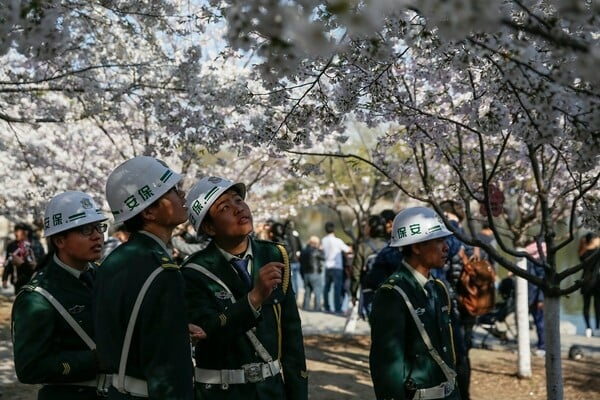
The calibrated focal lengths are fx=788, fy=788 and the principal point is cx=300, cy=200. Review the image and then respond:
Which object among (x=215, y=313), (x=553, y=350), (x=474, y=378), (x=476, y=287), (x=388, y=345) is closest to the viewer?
(x=215, y=313)

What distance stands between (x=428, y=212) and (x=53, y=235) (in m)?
2.15

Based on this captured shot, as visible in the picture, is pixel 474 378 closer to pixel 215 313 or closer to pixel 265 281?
pixel 215 313

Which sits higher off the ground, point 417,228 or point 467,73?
point 467,73

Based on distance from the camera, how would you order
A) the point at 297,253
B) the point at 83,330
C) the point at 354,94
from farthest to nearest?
the point at 297,253
the point at 354,94
the point at 83,330

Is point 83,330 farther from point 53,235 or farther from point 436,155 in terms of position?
point 436,155

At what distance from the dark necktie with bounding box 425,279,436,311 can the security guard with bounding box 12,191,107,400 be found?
72.6 inches

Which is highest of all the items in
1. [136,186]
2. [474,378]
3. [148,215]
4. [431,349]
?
[136,186]

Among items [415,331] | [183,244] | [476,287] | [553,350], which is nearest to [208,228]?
[415,331]

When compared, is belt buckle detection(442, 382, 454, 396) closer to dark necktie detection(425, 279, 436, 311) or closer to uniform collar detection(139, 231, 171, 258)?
dark necktie detection(425, 279, 436, 311)

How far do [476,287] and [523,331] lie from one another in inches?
76.9

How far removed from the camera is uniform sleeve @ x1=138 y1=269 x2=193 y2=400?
9.40 ft

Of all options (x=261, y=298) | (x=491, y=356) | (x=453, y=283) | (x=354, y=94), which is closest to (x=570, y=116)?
(x=261, y=298)

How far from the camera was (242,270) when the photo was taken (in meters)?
3.95

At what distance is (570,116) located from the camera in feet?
10.7
